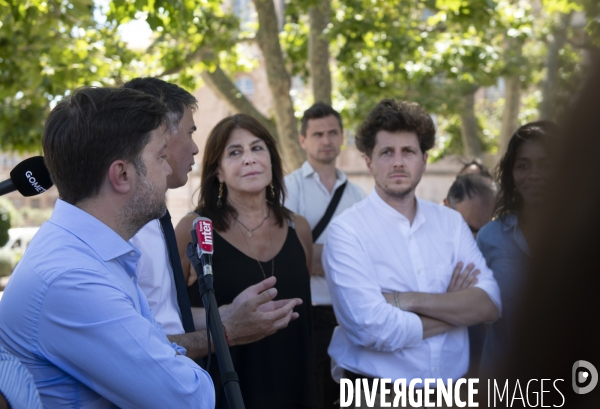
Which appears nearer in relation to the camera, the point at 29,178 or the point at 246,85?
the point at 29,178

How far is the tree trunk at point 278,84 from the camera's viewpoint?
10312 millimetres

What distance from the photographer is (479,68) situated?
11.1 m

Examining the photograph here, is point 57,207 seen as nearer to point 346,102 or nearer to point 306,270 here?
point 306,270

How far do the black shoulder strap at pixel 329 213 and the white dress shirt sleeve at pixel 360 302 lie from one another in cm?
141

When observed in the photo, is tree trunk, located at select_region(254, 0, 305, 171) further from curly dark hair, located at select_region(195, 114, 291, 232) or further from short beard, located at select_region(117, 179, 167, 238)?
short beard, located at select_region(117, 179, 167, 238)

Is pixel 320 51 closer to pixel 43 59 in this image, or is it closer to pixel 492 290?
pixel 43 59

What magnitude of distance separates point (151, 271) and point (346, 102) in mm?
13710

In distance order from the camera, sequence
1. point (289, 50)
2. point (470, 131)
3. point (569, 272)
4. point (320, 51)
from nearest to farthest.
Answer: point (569, 272), point (320, 51), point (289, 50), point (470, 131)

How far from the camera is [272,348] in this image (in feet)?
11.3

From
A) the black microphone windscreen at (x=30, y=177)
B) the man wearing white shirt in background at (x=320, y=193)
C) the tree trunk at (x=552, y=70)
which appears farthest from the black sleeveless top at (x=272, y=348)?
the tree trunk at (x=552, y=70)

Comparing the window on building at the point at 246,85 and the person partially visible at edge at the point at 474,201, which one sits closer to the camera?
the person partially visible at edge at the point at 474,201

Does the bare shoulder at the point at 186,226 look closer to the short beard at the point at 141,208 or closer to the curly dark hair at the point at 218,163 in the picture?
the curly dark hair at the point at 218,163

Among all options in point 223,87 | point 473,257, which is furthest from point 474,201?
point 223,87

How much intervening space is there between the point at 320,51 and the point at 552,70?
9.97 metres
